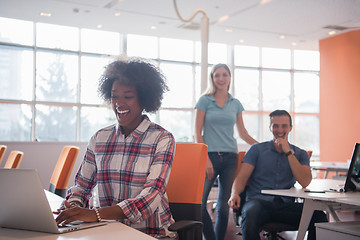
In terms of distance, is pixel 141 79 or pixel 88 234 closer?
pixel 88 234

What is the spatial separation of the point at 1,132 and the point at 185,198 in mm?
8452

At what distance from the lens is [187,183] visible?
1.93m

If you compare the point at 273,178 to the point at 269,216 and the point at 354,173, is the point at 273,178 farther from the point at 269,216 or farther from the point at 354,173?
the point at 354,173

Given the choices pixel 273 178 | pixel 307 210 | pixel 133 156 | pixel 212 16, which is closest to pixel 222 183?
pixel 273 178

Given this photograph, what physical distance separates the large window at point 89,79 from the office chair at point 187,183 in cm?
680

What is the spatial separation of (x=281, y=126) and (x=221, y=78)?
74 centimetres

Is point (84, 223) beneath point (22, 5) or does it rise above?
beneath

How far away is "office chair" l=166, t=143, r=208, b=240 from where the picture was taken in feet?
6.21

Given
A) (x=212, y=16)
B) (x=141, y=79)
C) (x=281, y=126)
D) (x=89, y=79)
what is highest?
(x=212, y=16)

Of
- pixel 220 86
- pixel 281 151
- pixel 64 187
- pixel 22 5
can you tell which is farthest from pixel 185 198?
pixel 22 5

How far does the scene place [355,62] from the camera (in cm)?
939

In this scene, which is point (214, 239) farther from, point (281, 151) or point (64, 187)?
point (64, 187)

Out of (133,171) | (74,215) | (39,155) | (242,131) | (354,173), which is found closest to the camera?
(74,215)

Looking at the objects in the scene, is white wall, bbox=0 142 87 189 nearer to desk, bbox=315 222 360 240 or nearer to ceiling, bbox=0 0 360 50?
ceiling, bbox=0 0 360 50
